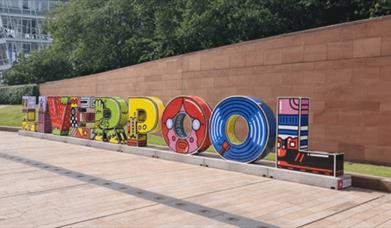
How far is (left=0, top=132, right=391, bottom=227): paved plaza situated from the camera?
6.66m

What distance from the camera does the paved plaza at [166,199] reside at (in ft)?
21.9

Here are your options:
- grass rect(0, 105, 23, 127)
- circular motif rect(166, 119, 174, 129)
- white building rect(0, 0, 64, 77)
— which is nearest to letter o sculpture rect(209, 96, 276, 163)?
circular motif rect(166, 119, 174, 129)

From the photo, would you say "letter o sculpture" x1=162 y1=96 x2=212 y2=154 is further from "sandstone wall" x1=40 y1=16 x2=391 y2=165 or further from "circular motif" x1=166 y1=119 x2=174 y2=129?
"sandstone wall" x1=40 y1=16 x2=391 y2=165

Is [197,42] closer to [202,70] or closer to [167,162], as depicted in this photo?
[202,70]

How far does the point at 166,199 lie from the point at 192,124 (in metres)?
4.84

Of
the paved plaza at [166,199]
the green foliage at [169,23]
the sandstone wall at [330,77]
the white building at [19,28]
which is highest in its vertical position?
the white building at [19,28]

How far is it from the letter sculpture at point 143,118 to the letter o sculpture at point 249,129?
2674 millimetres

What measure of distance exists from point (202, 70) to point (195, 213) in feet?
34.2

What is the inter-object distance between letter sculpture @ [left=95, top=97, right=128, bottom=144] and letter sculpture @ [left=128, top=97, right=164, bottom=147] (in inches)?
28.1

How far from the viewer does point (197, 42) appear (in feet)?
74.1

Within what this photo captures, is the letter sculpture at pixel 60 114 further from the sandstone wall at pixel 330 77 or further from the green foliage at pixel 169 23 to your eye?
the green foliage at pixel 169 23

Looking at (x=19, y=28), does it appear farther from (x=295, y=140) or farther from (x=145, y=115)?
(x=295, y=140)

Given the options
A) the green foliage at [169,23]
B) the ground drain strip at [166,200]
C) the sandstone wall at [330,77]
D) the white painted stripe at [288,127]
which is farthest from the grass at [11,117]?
the white painted stripe at [288,127]

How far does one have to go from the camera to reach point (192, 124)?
496 inches
